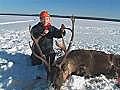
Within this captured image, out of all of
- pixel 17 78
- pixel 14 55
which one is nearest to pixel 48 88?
pixel 17 78

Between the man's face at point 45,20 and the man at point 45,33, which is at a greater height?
the man's face at point 45,20

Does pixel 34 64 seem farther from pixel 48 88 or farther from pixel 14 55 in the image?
pixel 48 88

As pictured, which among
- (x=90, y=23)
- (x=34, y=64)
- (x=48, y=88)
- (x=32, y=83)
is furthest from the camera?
(x=90, y=23)

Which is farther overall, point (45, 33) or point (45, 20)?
point (45, 33)

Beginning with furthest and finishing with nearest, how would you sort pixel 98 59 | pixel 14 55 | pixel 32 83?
pixel 14 55, pixel 98 59, pixel 32 83

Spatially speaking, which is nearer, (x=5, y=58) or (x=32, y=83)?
(x=32, y=83)

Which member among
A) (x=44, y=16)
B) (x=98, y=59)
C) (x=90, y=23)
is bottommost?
(x=90, y=23)

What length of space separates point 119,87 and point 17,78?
2.17 m

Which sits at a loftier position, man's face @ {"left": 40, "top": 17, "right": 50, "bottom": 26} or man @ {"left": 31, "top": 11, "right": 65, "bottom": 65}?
man's face @ {"left": 40, "top": 17, "right": 50, "bottom": 26}

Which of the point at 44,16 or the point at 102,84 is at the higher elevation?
the point at 44,16

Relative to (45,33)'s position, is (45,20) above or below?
above

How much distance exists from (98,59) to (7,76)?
203 centimetres

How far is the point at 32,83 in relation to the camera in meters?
7.47

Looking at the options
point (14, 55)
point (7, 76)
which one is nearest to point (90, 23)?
point (14, 55)
